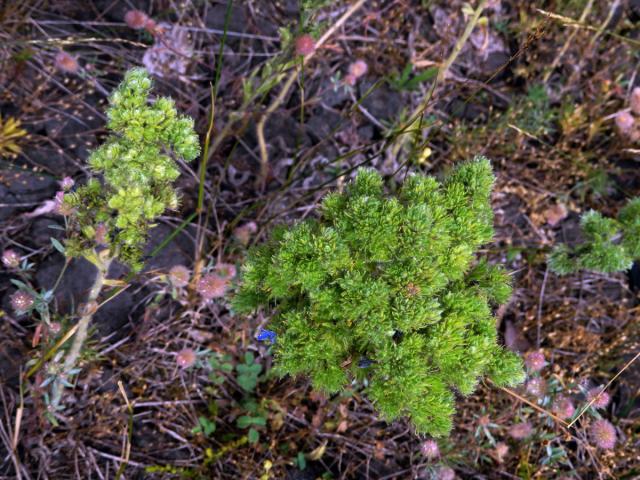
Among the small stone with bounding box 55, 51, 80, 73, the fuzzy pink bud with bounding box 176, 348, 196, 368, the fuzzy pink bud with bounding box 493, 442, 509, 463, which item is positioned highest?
the small stone with bounding box 55, 51, 80, 73

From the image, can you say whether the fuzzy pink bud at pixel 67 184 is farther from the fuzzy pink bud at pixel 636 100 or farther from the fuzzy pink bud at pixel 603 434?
the fuzzy pink bud at pixel 636 100

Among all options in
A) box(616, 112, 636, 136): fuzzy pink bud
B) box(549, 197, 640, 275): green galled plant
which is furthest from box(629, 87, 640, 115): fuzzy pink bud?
box(549, 197, 640, 275): green galled plant

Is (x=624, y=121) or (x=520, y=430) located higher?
(x=624, y=121)

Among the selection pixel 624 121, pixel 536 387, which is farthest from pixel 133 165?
pixel 624 121

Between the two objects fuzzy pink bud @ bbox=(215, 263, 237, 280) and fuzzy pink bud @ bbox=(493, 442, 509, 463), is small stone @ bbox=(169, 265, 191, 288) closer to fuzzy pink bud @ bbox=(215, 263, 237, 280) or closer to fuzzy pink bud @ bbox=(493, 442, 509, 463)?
fuzzy pink bud @ bbox=(215, 263, 237, 280)

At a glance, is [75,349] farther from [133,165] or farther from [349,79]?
[349,79]

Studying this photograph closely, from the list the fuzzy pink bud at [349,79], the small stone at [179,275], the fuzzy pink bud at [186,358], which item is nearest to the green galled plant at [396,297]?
the small stone at [179,275]

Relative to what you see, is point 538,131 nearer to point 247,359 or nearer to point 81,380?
point 247,359
